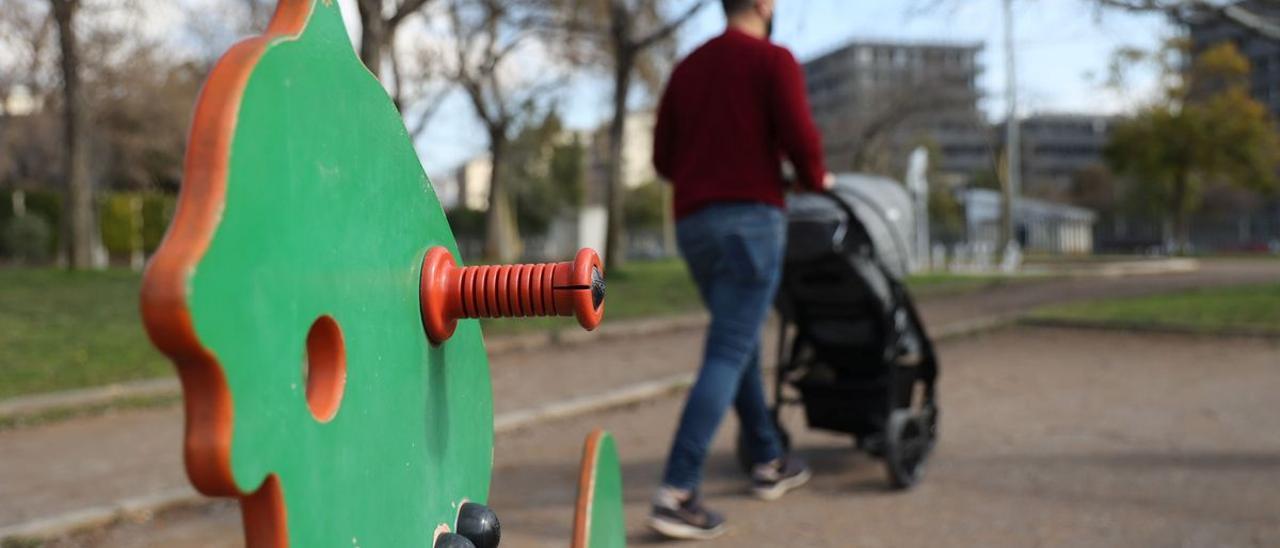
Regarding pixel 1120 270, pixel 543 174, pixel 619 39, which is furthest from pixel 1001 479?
pixel 543 174

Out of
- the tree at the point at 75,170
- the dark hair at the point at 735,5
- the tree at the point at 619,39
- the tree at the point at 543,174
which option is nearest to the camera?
the dark hair at the point at 735,5

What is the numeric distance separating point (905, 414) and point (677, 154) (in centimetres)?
132

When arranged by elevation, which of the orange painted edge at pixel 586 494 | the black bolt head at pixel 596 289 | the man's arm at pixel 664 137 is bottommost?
the orange painted edge at pixel 586 494

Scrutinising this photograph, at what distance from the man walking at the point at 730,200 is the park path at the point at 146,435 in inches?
85.9

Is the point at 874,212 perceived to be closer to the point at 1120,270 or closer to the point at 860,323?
the point at 860,323

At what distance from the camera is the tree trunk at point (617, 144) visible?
18.5m

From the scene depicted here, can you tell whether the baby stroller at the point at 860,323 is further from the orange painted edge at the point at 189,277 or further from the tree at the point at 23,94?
the tree at the point at 23,94

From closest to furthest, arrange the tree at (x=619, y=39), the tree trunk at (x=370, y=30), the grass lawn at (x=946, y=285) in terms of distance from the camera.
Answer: the tree trunk at (x=370, y=30) → the grass lawn at (x=946, y=285) → the tree at (x=619, y=39)

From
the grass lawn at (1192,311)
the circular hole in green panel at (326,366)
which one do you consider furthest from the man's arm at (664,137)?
the grass lawn at (1192,311)

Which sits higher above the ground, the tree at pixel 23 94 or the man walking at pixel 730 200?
the tree at pixel 23 94

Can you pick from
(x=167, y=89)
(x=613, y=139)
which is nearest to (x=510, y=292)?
(x=613, y=139)

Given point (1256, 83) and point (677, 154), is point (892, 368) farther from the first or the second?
point (1256, 83)

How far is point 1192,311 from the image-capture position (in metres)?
10.3

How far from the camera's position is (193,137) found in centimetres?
84
